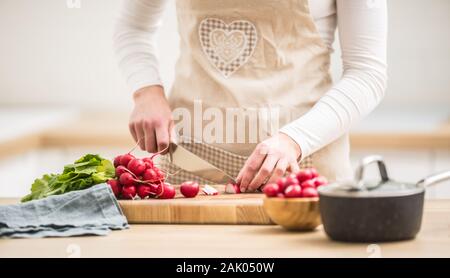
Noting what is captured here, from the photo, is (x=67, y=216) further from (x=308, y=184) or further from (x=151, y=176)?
(x=308, y=184)

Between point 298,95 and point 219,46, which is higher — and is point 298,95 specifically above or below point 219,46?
below

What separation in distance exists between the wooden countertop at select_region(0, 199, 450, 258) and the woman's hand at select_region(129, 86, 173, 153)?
0.41m

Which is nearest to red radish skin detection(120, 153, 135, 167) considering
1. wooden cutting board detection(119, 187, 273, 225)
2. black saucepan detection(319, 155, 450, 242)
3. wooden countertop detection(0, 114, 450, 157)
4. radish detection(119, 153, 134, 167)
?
radish detection(119, 153, 134, 167)

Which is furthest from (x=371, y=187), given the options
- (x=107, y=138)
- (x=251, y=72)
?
(x=107, y=138)

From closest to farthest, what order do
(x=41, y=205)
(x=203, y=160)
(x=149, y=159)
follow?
(x=41, y=205)
(x=149, y=159)
(x=203, y=160)

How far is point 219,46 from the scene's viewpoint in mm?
1736

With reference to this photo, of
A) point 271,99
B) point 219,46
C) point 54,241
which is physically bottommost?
point 54,241

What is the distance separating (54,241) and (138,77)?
0.68m

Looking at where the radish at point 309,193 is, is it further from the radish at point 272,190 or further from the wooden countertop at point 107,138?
the wooden countertop at point 107,138

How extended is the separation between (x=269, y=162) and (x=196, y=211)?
0.19m

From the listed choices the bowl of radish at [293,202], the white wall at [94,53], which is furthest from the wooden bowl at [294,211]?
the white wall at [94,53]

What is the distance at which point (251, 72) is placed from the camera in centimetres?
174
